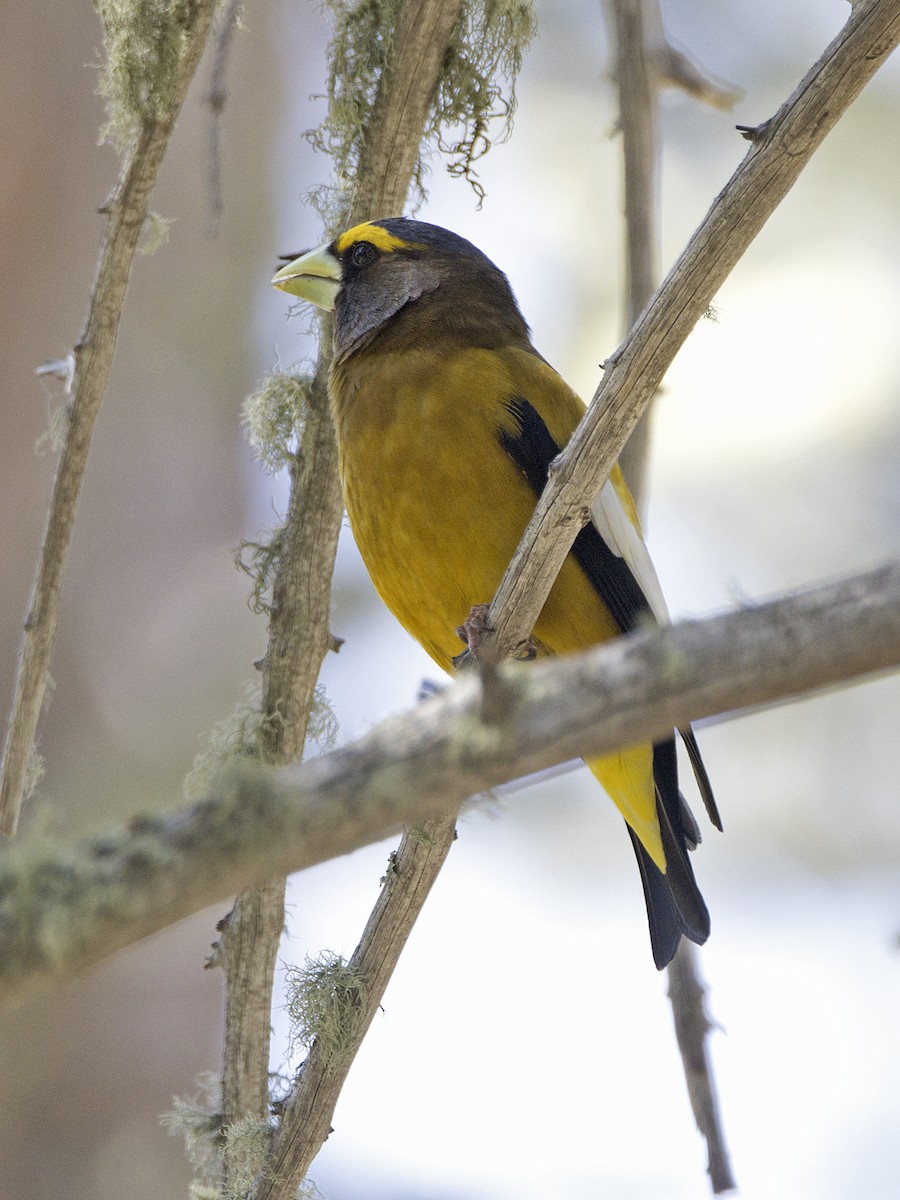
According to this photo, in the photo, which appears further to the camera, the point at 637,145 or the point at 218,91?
the point at 637,145

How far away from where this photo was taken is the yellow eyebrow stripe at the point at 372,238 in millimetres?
3273

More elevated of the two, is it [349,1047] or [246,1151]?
[349,1047]

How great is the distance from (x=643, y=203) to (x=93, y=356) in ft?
5.03

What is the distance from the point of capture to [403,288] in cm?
349

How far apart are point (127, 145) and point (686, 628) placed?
222cm

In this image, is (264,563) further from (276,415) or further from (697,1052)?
(697,1052)

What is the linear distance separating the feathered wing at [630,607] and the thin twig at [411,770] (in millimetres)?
1875

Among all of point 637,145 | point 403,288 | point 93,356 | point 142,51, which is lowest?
point 93,356

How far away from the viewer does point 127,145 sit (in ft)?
9.16

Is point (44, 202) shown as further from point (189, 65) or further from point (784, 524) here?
point (784, 524)

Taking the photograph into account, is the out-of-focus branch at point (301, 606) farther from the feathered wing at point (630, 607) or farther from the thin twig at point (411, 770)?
the thin twig at point (411, 770)

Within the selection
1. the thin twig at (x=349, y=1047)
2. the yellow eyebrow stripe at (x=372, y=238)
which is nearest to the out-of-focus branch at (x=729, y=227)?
the thin twig at (x=349, y=1047)

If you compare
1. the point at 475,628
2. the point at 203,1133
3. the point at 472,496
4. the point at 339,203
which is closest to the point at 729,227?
the point at 475,628

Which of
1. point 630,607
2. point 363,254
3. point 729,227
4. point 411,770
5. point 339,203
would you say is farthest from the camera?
point 363,254
